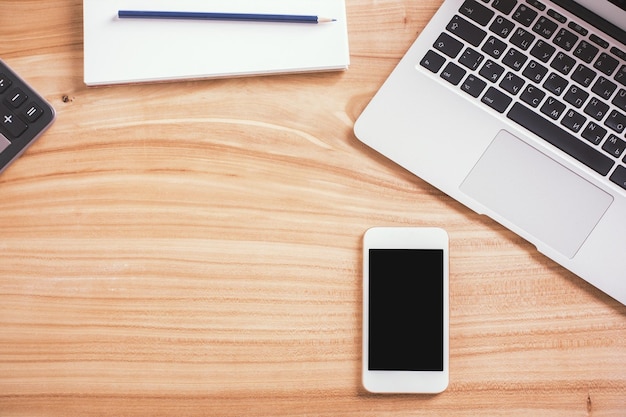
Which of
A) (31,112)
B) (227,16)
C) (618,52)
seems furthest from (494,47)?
(31,112)

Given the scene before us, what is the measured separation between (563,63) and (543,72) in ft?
0.08

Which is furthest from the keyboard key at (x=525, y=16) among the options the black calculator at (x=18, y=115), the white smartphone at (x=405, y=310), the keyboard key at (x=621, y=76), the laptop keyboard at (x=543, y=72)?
the black calculator at (x=18, y=115)

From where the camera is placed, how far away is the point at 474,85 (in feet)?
2.25

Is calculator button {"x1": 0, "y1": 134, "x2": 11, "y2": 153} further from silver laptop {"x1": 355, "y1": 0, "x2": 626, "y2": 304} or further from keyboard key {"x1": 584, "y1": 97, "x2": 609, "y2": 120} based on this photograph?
keyboard key {"x1": 584, "y1": 97, "x2": 609, "y2": 120}

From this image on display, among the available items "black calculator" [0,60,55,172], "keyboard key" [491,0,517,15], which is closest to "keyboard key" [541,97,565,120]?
"keyboard key" [491,0,517,15]

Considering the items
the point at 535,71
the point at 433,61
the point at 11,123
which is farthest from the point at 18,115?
the point at 535,71

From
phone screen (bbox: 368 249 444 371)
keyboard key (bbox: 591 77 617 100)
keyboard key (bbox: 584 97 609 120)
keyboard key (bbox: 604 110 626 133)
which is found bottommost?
phone screen (bbox: 368 249 444 371)

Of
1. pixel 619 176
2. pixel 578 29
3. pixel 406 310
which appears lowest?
pixel 406 310

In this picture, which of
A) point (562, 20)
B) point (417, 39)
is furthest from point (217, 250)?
point (562, 20)

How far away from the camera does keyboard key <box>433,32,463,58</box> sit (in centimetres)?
69

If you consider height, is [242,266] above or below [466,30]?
below

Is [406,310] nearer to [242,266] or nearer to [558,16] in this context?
[242,266]

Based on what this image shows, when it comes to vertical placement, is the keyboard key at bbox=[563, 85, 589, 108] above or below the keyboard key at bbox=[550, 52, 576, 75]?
below

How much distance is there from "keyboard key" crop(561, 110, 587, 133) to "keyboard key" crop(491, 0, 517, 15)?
13 cm
